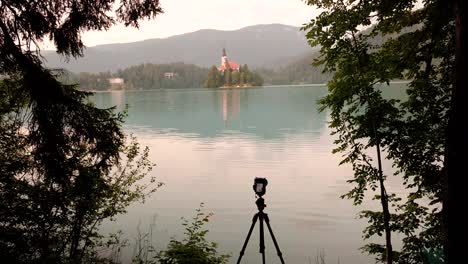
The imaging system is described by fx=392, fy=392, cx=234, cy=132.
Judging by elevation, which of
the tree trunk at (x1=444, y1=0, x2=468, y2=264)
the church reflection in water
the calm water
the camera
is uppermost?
the tree trunk at (x1=444, y1=0, x2=468, y2=264)

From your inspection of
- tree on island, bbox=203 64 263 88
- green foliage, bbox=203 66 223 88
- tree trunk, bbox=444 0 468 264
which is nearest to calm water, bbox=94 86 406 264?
tree trunk, bbox=444 0 468 264

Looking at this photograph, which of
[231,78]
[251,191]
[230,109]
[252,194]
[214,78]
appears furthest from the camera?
[231,78]

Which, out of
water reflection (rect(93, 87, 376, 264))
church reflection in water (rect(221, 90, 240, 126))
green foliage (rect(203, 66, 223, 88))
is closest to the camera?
water reflection (rect(93, 87, 376, 264))

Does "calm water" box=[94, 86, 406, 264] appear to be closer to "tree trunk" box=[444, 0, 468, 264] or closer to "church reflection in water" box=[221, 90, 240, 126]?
"tree trunk" box=[444, 0, 468, 264]

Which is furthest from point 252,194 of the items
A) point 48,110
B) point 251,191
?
point 48,110

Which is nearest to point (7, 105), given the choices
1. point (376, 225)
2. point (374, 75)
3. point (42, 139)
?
point (42, 139)

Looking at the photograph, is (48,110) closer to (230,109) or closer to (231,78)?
(230,109)

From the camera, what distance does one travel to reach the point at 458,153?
3730mm

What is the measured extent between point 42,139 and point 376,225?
5769 millimetres

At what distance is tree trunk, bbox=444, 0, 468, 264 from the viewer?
3666 mm

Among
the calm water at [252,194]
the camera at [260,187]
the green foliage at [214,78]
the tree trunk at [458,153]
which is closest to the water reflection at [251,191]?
the calm water at [252,194]

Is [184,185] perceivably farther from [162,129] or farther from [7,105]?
[162,129]

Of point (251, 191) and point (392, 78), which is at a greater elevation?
point (392, 78)

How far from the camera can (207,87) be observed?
188625mm
